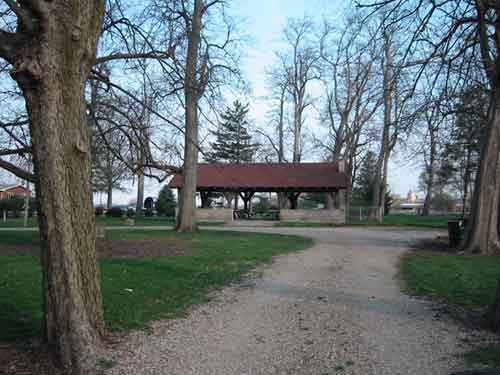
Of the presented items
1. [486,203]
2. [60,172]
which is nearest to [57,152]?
[60,172]

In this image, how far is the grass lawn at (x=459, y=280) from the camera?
4.82 m

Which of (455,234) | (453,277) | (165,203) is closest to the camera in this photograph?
(453,277)

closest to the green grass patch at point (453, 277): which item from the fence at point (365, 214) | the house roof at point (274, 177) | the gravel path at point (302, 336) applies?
the gravel path at point (302, 336)

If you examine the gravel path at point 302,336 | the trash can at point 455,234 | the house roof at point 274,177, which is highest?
the house roof at point 274,177

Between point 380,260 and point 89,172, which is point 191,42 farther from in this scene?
point 89,172

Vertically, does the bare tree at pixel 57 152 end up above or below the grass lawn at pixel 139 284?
above

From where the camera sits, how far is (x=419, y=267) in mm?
11281

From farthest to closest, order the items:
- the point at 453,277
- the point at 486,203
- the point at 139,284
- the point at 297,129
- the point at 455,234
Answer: the point at 297,129, the point at 455,234, the point at 486,203, the point at 453,277, the point at 139,284

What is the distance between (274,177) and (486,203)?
22931 millimetres

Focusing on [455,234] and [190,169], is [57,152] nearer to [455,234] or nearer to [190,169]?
[455,234]

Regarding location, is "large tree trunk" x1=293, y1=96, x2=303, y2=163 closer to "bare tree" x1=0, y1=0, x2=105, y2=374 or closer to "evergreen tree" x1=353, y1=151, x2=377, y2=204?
"evergreen tree" x1=353, y1=151, x2=377, y2=204

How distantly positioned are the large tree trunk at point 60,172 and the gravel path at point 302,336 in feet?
1.95

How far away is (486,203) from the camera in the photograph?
15070 mm

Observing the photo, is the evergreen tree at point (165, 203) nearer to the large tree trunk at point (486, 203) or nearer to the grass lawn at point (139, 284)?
the grass lawn at point (139, 284)
